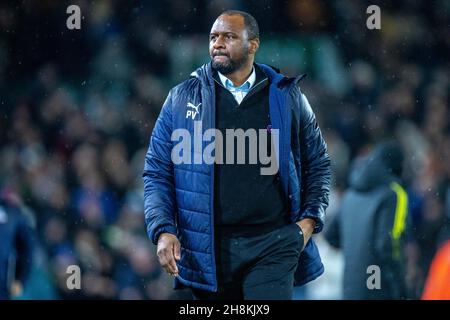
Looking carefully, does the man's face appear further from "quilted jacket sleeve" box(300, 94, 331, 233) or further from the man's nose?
"quilted jacket sleeve" box(300, 94, 331, 233)

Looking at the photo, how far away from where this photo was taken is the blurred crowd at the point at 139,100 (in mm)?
5684

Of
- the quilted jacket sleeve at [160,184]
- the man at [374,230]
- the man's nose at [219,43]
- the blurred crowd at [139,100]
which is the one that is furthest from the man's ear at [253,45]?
the blurred crowd at [139,100]

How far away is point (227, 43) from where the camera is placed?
3561mm

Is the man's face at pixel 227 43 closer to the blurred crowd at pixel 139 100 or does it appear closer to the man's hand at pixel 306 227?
the man's hand at pixel 306 227

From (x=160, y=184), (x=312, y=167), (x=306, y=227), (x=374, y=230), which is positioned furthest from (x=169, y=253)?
(x=374, y=230)

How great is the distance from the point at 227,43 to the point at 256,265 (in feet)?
2.58

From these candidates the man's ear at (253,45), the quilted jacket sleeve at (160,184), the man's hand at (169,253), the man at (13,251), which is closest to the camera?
the man's hand at (169,253)

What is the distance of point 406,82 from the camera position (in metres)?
5.91

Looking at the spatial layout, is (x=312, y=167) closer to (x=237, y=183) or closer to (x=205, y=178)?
(x=237, y=183)

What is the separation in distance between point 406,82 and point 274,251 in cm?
273

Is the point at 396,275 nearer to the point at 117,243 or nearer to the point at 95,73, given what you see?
the point at 117,243

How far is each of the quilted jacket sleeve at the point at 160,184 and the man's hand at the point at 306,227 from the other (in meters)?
0.45

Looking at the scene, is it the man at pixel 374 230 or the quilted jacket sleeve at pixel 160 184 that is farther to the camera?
the man at pixel 374 230

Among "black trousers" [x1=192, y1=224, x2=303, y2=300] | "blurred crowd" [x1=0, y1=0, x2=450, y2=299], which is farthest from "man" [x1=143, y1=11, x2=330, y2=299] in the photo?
"blurred crowd" [x1=0, y1=0, x2=450, y2=299]
